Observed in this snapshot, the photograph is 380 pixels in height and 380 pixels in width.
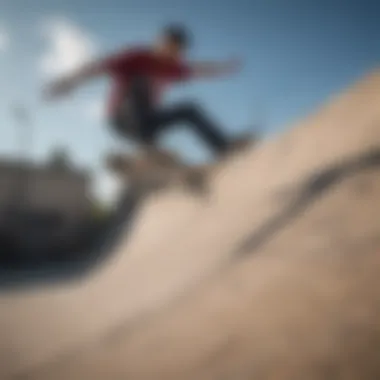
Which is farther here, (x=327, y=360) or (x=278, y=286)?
(x=278, y=286)

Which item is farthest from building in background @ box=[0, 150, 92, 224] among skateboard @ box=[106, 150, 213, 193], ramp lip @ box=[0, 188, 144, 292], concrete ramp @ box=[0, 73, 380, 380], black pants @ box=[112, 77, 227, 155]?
black pants @ box=[112, 77, 227, 155]

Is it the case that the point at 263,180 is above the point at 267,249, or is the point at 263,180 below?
above

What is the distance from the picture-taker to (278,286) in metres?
2.80

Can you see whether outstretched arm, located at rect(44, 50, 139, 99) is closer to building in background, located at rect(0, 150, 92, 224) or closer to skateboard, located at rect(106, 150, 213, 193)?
skateboard, located at rect(106, 150, 213, 193)

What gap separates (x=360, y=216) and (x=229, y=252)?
120 centimetres

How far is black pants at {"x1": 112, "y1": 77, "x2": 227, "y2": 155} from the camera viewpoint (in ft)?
Answer: 17.5

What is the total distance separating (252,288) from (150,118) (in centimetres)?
314

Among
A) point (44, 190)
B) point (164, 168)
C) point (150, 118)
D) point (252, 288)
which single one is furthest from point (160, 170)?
point (44, 190)

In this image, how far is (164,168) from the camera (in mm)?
6480

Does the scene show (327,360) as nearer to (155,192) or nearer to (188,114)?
(188,114)

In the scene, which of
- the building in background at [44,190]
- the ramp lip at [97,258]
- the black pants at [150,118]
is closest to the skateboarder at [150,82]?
the black pants at [150,118]

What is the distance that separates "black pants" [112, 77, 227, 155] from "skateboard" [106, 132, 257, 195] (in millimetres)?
477

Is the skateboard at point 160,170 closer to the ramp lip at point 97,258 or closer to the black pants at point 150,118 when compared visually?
the black pants at point 150,118

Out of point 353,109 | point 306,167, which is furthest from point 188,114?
point 353,109
